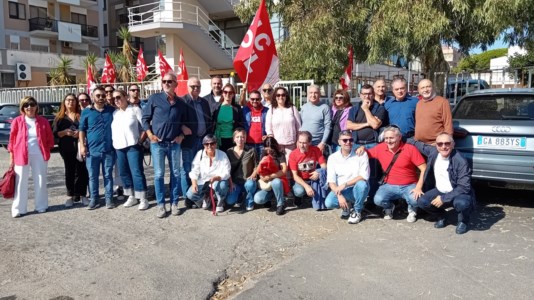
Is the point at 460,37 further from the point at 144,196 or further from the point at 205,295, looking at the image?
the point at 205,295

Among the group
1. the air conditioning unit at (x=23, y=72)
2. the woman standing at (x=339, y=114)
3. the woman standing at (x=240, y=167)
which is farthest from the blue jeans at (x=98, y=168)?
the air conditioning unit at (x=23, y=72)

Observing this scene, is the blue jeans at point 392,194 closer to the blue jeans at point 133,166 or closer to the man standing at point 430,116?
the man standing at point 430,116

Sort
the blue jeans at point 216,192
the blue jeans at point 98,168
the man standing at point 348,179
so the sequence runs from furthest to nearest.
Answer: the blue jeans at point 98,168, the blue jeans at point 216,192, the man standing at point 348,179

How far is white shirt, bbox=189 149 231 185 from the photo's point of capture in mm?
6293

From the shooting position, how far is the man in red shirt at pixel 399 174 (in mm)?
5730

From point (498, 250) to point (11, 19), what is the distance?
42.3 meters

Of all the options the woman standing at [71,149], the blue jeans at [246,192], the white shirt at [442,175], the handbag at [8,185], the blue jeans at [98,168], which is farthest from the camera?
the woman standing at [71,149]

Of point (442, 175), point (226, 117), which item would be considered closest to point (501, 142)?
point (442, 175)

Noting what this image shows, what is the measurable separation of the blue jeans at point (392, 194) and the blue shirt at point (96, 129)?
13.0 ft

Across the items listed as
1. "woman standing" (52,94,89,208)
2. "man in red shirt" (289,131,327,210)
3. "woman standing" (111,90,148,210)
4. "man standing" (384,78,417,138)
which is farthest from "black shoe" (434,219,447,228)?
"woman standing" (52,94,89,208)

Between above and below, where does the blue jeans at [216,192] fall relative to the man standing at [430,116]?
below

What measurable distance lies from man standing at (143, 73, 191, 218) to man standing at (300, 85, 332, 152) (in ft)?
5.95

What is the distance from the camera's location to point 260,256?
4777mm

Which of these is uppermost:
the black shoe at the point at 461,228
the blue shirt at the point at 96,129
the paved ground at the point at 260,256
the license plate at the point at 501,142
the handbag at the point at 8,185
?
the blue shirt at the point at 96,129
